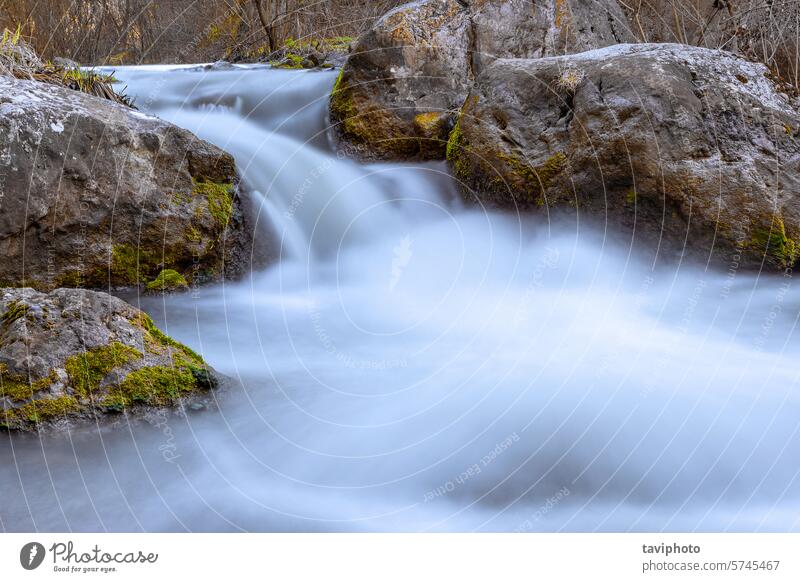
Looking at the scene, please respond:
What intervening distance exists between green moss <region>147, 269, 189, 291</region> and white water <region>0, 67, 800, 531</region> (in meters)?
0.16

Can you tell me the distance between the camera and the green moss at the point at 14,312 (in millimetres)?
3113

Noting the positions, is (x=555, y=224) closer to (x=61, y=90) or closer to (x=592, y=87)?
(x=592, y=87)

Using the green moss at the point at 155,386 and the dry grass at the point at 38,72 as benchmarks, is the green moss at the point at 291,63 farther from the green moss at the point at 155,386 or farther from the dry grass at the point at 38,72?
the green moss at the point at 155,386

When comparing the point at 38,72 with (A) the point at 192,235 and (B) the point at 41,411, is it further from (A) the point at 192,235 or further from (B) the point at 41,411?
(B) the point at 41,411

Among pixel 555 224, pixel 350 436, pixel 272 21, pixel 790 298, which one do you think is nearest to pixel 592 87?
pixel 555 224

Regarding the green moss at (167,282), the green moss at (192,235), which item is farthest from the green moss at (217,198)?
the green moss at (167,282)

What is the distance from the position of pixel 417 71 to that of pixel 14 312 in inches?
200

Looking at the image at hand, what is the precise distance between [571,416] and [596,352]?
87cm

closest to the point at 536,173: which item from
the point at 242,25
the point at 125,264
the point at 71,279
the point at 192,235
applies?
the point at 192,235

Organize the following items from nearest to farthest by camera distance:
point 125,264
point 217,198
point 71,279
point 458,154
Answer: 1. point 71,279
2. point 125,264
3. point 217,198
4. point 458,154

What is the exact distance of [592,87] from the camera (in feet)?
18.3

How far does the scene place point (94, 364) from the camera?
307 cm

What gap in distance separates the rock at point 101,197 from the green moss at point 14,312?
5.16ft

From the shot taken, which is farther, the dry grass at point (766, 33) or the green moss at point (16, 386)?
the dry grass at point (766, 33)
